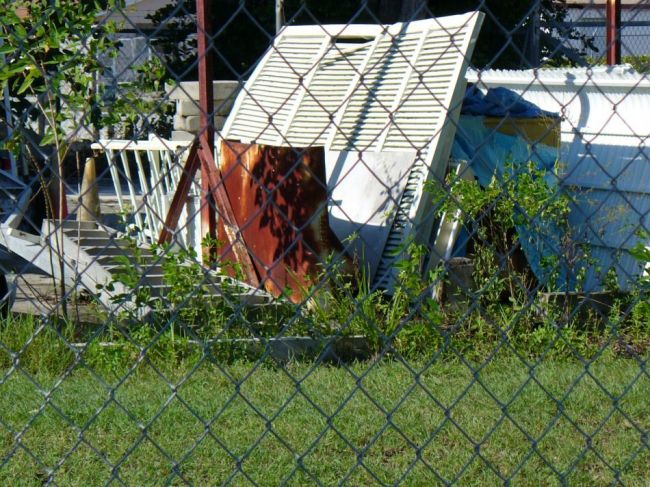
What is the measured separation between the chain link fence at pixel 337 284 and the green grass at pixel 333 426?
14 mm

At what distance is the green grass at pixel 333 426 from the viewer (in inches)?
132

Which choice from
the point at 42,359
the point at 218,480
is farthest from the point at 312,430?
the point at 42,359

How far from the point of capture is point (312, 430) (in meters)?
3.76

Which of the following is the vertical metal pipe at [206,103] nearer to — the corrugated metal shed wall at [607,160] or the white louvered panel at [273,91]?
the white louvered panel at [273,91]

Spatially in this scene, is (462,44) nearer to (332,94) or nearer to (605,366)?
(332,94)

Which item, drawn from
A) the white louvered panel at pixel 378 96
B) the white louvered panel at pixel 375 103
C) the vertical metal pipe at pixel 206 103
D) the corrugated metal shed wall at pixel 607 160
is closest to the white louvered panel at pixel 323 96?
the white louvered panel at pixel 378 96

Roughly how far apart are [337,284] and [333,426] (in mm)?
848

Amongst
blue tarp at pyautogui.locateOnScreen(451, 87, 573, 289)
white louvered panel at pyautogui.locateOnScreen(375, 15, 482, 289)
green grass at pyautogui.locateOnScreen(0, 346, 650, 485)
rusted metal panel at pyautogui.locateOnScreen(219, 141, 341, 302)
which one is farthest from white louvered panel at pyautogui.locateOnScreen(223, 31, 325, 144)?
green grass at pyautogui.locateOnScreen(0, 346, 650, 485)

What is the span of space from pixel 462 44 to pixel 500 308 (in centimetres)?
171

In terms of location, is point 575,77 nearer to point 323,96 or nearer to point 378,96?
point 378,96

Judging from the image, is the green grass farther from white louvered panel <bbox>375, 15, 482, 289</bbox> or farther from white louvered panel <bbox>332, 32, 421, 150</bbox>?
white louvered panel <bbox>332, 32, 421, 150</bbox>

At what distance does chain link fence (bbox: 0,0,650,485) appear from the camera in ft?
11.1

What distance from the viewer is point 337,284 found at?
13.3 ft

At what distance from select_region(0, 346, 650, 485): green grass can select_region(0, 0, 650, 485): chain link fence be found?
1 cm
